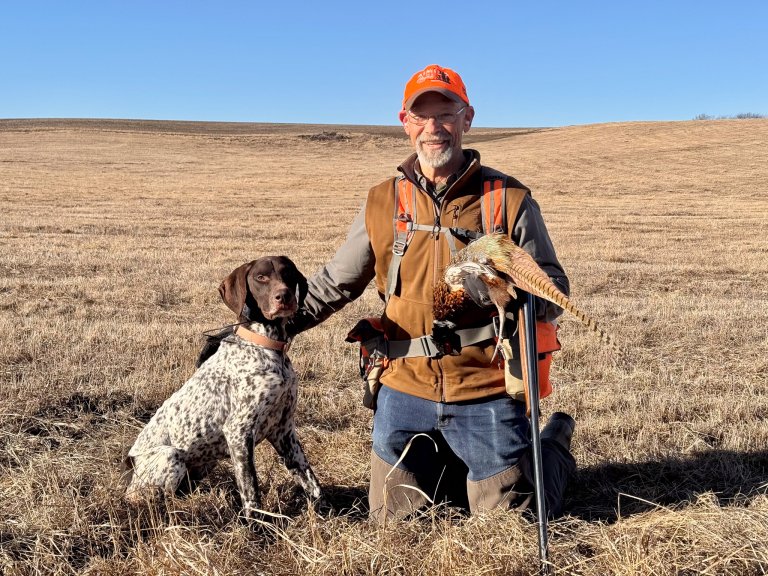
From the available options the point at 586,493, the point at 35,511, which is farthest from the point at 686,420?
the point at 35,511

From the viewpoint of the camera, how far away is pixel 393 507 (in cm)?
350

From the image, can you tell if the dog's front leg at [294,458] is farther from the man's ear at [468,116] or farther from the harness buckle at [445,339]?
the man's ear at [468,116]

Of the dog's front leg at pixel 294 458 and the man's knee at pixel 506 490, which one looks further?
the dog's front leg at pixel 294 458

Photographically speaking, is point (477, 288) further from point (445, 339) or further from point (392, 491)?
point (392, 491)

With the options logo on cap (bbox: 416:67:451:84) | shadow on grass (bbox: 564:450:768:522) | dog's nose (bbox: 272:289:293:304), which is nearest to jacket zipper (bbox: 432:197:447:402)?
logo on cap (bbox: 416:67:451:84)

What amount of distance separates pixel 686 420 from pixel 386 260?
2472 millimetres

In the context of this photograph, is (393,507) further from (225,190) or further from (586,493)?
(225,190)

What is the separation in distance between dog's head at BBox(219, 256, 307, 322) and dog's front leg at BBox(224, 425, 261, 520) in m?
0.55

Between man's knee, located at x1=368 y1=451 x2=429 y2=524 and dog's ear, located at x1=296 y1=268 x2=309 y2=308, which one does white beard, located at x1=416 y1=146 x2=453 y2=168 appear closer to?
dog's ear, located at x1=296 y1=268 x2=309 y2=308

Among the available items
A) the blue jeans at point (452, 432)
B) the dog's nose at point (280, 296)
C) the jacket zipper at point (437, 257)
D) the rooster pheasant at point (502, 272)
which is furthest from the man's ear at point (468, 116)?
the blue jeans at point (452, 432)

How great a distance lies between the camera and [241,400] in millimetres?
3605

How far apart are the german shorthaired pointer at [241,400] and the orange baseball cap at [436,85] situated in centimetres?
101

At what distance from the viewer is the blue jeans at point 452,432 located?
339 centimetres

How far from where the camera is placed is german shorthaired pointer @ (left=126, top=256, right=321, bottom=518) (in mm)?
3582
